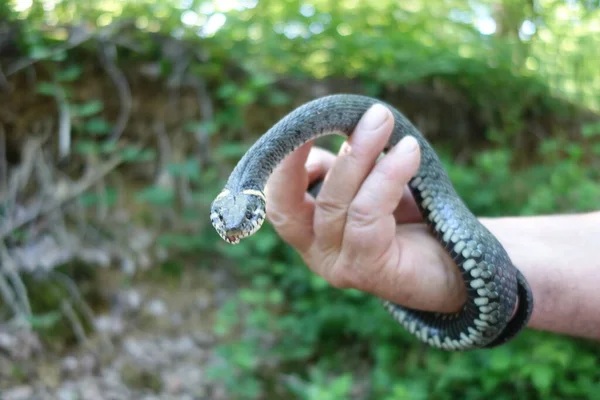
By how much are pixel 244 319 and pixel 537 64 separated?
622cm

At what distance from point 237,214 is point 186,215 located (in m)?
3.95

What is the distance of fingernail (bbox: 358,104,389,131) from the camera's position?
7.75 ft

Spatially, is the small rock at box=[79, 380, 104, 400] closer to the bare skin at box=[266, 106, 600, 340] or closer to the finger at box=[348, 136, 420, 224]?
the bare skin at box=[266, 106, 600, 340]

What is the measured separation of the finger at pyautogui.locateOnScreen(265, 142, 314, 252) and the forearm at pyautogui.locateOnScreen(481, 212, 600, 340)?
115 centimetres

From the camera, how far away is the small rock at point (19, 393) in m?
4.17

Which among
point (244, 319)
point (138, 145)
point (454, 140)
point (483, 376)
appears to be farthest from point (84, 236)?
point (454, 140)

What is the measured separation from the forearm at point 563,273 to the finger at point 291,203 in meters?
1.15

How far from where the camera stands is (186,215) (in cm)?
590

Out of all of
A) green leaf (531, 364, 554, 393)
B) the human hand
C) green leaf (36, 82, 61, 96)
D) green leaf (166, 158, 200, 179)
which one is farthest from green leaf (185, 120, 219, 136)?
green leaf (531, 364, 554, 393)

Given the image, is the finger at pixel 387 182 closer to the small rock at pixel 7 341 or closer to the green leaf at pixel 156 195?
the green leaf at pixel 156 195

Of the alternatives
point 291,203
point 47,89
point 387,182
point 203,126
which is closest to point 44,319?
point 47,89

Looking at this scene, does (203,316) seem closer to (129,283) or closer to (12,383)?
(129,283)

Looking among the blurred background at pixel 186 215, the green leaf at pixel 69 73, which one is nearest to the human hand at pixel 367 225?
the blurred background at pixel 186 215

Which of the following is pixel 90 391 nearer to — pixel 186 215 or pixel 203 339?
pixel 203 339
